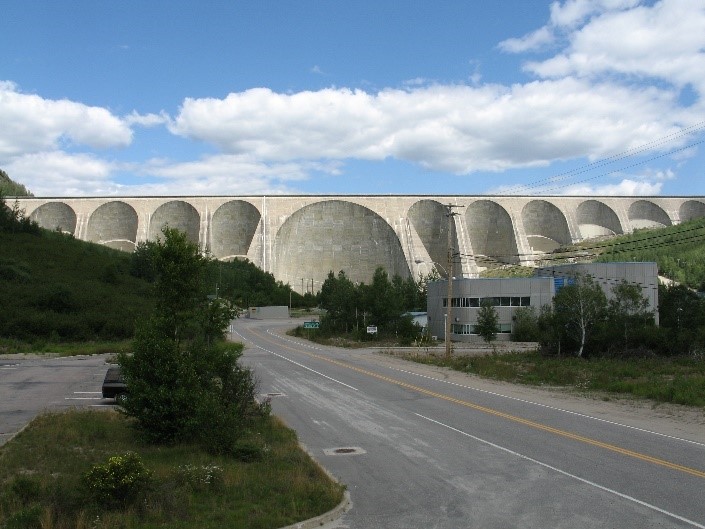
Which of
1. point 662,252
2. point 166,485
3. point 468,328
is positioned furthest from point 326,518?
point 662,252

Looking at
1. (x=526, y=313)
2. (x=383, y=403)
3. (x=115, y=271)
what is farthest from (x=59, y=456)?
(x=115, y=271)

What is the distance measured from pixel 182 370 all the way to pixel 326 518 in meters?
4.57

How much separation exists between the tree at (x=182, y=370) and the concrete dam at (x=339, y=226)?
7052 cm

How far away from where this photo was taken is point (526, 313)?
149ft

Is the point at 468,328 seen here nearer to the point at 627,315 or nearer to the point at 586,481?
the point at 627,315

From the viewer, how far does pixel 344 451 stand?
36.9 ft

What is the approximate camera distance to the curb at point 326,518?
6.86 m

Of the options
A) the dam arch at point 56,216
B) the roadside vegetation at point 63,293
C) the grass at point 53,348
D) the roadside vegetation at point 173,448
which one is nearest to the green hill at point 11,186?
the dam arch at point 56,216

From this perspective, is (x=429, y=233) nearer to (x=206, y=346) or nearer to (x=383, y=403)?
(x=383, y=403)

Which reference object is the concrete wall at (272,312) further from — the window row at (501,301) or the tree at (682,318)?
the tree at (682,318)

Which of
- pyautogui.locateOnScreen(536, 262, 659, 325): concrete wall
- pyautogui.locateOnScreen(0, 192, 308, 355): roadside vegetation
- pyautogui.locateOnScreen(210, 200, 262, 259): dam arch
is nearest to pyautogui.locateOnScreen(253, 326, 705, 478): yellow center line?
pyautogui.locateOnScreen(0, 192, 308, 355): roadside vegetation

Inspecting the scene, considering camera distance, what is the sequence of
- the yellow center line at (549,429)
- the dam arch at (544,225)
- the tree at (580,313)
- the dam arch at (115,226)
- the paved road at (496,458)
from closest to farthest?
the paved road at (496,458), the yellow center line at (549,429), the tree at (580,313), the dam arch at (115,226), the dam arch at (544,225)

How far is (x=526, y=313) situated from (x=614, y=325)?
1393 cm

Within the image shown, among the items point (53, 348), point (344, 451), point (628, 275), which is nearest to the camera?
point (344, 451)
